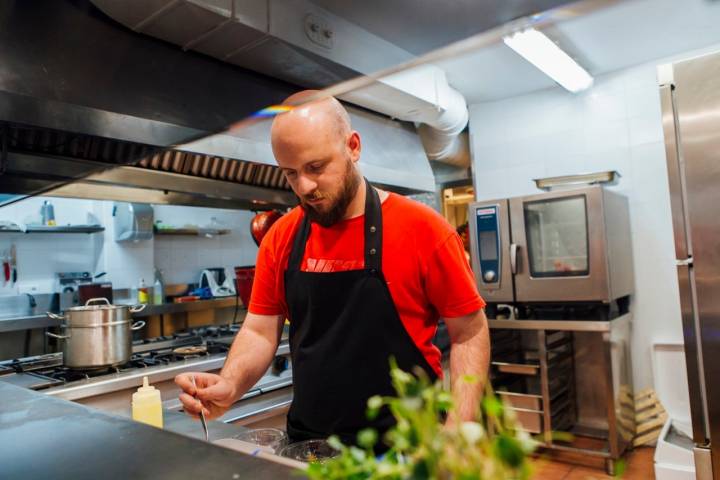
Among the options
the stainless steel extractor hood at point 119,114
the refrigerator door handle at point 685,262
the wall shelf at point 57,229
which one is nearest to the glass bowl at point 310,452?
the stainless steel extractor hood at point 119,114

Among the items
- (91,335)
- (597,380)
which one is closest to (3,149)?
(91,335)

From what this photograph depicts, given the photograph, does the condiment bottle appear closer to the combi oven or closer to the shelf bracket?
the shelf bracket

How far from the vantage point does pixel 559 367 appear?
350cm

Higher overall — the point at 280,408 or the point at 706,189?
the point at 706,189

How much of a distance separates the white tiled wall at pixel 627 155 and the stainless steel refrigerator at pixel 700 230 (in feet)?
4.38

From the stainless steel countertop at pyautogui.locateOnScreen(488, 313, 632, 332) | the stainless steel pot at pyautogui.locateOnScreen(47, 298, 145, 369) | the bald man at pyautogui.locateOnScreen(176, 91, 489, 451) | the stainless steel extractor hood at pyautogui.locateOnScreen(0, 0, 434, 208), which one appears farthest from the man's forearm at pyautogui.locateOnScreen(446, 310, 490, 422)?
the stainless steel countertop at pyautogui.locateOnScreen(488, 313, 632, 332)

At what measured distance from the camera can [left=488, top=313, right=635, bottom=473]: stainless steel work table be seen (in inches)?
120

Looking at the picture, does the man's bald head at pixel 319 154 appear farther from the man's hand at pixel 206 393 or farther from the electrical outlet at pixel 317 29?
the electrical outlet at pixel 317 29

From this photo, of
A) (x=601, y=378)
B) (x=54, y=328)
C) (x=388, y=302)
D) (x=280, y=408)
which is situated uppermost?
(x=388, y=302)

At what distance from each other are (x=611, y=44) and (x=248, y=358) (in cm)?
306

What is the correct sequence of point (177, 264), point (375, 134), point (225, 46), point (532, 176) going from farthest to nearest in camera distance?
point (177, 264) < point (532, 176) < point (375, 134) < point (225, 46)

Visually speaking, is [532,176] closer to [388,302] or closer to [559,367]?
[559,367]

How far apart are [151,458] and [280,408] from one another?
170cm

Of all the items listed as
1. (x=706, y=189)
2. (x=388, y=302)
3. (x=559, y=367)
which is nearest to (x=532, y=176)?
(x=559, y=367)
